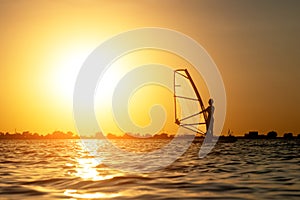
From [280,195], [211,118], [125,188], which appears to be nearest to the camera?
[280,195]

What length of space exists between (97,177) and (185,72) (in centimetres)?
10291

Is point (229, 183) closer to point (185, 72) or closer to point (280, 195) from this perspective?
point (280, 195)

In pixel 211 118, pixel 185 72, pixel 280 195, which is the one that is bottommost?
pixel 280 195

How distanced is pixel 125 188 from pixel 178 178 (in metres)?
5.78

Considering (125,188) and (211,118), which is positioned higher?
(211,118)

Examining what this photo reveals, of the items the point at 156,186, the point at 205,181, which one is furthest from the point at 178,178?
the point at 156,186

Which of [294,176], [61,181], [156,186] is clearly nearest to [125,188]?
[156,186]

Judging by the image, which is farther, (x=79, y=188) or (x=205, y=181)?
(x=205, y=181)

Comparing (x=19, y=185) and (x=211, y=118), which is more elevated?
(x=211, y=118)

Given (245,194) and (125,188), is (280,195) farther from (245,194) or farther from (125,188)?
(125,188)

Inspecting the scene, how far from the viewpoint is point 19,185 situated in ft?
81.1

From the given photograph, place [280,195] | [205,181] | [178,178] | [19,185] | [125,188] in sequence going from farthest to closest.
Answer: [178,178] < [205,181] < [19,185] < [125,188] < [280,195]

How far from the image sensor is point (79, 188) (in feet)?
76.0

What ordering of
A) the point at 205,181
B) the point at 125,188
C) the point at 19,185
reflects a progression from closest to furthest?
the point at 125,188
the point at 19,185
the point at 205,181
